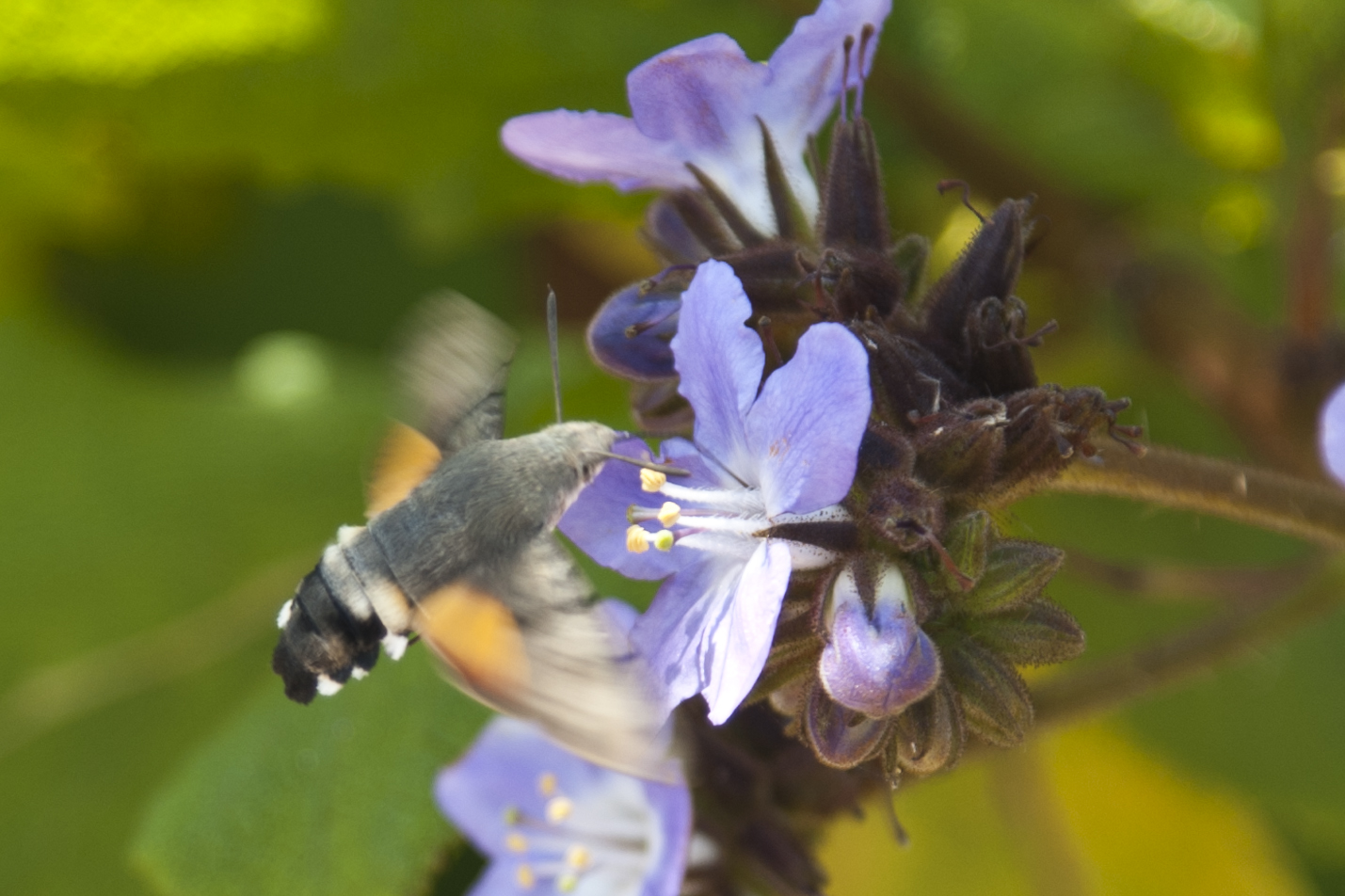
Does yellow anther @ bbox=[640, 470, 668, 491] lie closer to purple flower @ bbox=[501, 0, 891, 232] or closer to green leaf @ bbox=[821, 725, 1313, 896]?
purple flower @ bbox=[501, 0, 891, 232]

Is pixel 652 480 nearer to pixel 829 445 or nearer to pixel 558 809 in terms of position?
pixel 829 445

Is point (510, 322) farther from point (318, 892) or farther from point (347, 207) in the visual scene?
point (318, 892)

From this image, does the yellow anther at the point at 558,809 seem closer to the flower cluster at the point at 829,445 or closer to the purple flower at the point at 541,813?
the purple flower at the point at 541,813

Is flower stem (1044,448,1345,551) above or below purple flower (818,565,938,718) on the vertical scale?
below

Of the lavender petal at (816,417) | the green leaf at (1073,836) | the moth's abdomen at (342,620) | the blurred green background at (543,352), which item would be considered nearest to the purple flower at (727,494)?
the lavender petal at (816,417)

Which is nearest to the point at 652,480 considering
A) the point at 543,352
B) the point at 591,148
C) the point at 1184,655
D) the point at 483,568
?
the point at 483,568

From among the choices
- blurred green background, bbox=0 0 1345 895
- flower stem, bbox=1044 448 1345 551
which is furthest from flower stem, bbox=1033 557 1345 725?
blurred green background, bbox=0 0 1345 895
